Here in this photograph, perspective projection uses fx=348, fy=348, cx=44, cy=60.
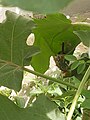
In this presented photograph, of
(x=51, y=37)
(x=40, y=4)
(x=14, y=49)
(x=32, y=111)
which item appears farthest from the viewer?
(x=51, y=37)

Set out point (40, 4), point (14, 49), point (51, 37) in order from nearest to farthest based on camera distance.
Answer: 1. point (40, 4)
2. point (14, 49)
3. point (51, 37)

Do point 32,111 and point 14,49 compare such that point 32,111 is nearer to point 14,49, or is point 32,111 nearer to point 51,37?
point 14,49

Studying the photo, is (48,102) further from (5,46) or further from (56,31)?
(56,31)

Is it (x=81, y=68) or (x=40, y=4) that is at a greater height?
(x=40, y=4)

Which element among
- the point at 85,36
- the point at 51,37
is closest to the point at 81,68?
the point at 51,37

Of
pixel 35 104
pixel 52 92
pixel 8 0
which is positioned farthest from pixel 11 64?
pixel 52 92

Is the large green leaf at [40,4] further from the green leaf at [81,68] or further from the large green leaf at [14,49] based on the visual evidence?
the green leaf at [81,68]

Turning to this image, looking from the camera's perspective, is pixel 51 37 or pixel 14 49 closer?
pixel 14 49
